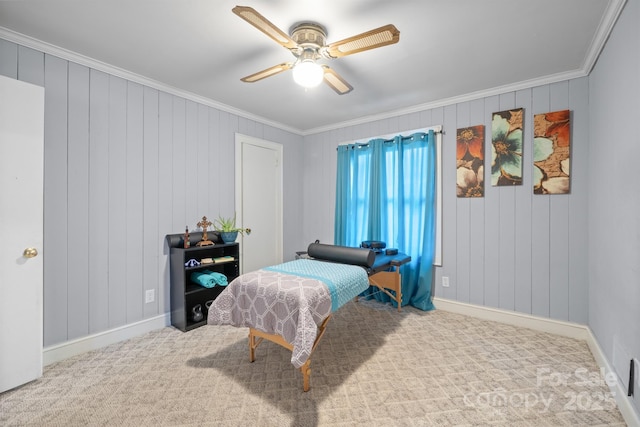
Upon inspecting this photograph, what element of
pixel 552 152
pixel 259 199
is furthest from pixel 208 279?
pixel 552 152

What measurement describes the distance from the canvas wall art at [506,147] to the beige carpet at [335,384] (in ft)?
5.09

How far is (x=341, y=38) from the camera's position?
206 centimetres

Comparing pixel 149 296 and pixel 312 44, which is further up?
pixel 312 44

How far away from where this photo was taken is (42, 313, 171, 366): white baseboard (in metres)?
2.19

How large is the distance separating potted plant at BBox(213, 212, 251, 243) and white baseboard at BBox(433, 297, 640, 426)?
98.0 inches

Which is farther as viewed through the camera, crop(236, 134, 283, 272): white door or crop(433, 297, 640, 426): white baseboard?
crop(236, 134, 283, 272): white door

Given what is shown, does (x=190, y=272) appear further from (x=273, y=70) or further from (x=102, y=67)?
(x=273, y=70)

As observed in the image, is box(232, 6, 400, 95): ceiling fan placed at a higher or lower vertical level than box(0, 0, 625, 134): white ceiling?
lower

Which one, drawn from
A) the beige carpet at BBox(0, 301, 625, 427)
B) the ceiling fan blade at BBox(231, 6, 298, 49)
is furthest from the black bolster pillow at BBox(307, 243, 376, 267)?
the ceiling fan blade at BBox(231, 6, 298, 49)

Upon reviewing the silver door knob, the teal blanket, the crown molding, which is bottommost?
the teal blanket

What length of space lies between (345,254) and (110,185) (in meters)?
2.22

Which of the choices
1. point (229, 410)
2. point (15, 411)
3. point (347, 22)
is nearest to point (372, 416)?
point (229, 410)

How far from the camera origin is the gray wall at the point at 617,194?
153 cm

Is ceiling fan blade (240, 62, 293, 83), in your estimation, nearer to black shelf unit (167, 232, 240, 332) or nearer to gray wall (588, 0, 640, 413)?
black shelf unit (167, 232, 240, 332)
